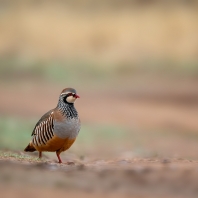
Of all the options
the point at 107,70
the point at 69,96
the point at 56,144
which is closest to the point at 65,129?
the point at 56,144

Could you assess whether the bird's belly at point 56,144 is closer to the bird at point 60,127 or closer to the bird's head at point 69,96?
the bird at point 60,127

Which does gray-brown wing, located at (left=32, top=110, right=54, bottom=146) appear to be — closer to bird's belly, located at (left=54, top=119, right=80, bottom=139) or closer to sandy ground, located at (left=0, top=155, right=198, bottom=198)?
bird's belly, located at (left=54, top=119, right=80, bottom=139)

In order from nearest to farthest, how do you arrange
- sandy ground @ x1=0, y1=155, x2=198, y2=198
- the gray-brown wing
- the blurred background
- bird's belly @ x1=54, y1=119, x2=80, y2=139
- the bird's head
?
1. sandy ground @ x1=0, y1=155, x2=198, y2=198
2. bird's belly @ x1=54, y1=119, x2=80, y2=139
3. the gray-brown wing
4. the bird's head
5. the blurred background

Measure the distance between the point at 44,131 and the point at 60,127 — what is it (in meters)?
0.33

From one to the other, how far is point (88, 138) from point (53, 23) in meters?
30.0

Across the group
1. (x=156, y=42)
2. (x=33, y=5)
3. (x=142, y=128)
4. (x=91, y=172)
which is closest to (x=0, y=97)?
(x=142, y=128)

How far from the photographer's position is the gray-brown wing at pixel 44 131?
10945 millimetres

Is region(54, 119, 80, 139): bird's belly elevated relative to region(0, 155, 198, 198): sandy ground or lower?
elevated

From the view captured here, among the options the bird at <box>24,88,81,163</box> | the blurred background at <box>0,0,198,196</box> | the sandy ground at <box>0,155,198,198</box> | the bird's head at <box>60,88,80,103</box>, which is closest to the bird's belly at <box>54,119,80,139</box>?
the bird at <box>24,88,81,163</box>

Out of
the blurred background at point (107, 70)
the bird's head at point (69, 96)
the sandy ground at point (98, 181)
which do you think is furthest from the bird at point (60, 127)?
the blurred background at point (107, 70)

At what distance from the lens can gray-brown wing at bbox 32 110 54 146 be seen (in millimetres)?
10945

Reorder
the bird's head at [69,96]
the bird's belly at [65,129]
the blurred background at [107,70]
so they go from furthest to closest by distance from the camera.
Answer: the blurred background at [107,70] < the bird's head at [69,96] < the bird's belly at [65,129]

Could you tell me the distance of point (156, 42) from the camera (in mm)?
43969

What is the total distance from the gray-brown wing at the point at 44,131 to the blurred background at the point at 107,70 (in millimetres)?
2987
